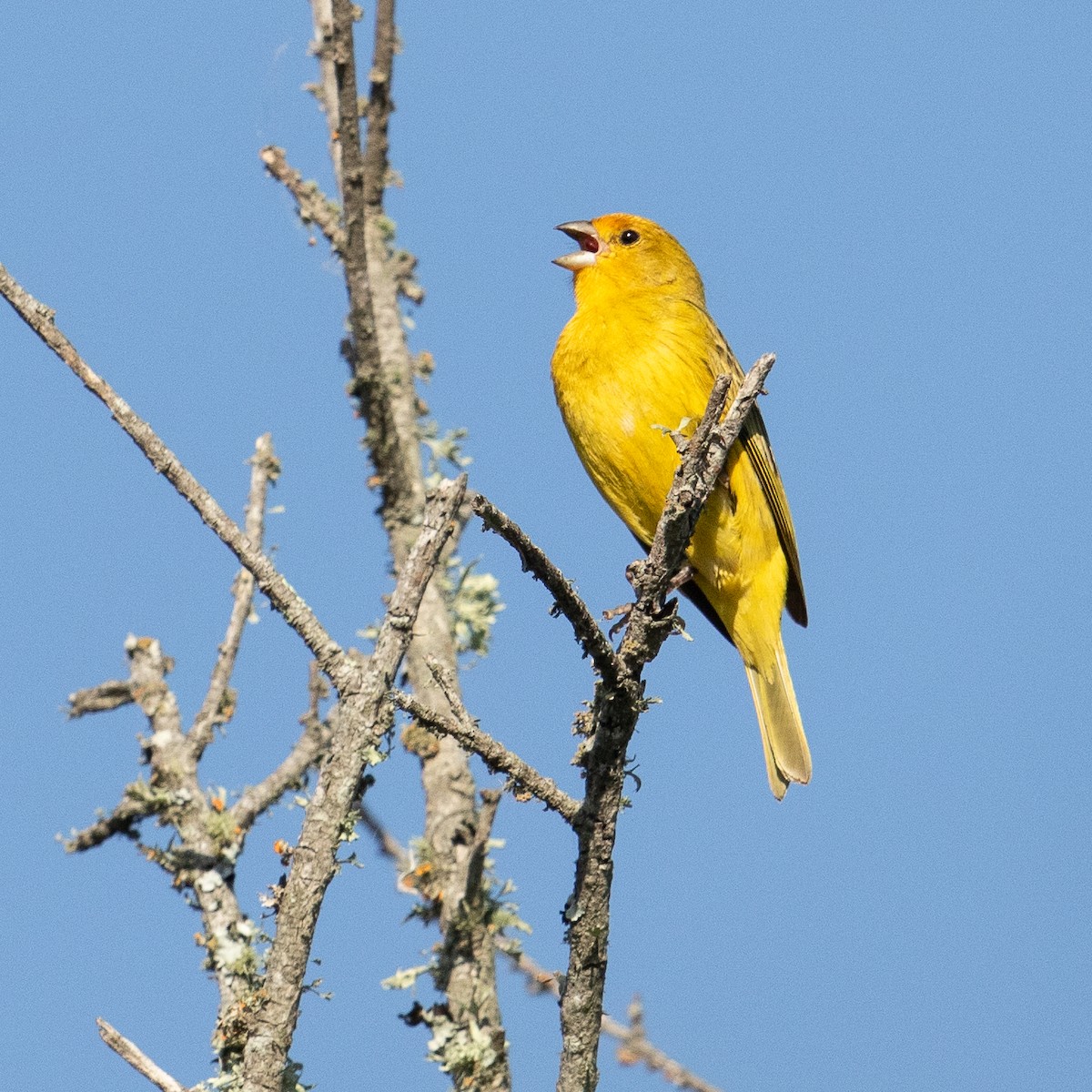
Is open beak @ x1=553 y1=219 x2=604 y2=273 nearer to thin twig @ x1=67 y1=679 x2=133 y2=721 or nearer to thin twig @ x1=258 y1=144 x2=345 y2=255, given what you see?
thin twig @ x1=258 y1=144 x2=345 y2=255

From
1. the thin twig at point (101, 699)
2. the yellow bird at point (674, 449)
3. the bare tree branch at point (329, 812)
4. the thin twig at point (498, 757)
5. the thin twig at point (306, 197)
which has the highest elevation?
the thin twig at point (306, 197)

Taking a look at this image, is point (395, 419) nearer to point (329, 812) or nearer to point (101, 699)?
point (101, 699)

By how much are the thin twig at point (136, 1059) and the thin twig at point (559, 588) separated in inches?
49.7

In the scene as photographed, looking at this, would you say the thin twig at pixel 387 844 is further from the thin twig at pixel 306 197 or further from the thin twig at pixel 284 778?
the thin twig at pixel 306 197

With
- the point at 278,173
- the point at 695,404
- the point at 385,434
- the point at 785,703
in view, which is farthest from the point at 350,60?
the point at 785,703

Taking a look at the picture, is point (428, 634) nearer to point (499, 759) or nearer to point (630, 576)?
point (630, 576)

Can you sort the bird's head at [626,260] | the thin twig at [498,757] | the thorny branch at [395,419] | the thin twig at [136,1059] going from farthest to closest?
the bird's head at [626,260]
the thorny branch at [395,419]
the thin twig at [498,757]
the thin twig at [136,1059]

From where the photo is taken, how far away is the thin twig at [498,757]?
3.30 m

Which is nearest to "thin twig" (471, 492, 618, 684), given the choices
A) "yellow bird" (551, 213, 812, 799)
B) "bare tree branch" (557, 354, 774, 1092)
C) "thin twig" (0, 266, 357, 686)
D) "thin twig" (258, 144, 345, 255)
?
"bare tree branch" (557, 354, 774, 1092)

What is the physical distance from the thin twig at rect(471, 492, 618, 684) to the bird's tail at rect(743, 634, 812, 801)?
2116 millimetres

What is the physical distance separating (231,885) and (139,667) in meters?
0.84

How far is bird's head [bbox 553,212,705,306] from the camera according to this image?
575 centimetres

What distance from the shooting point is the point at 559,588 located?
135 inches

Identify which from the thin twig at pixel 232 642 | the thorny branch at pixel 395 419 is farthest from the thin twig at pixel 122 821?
the thorny branch at pixel 395 419
